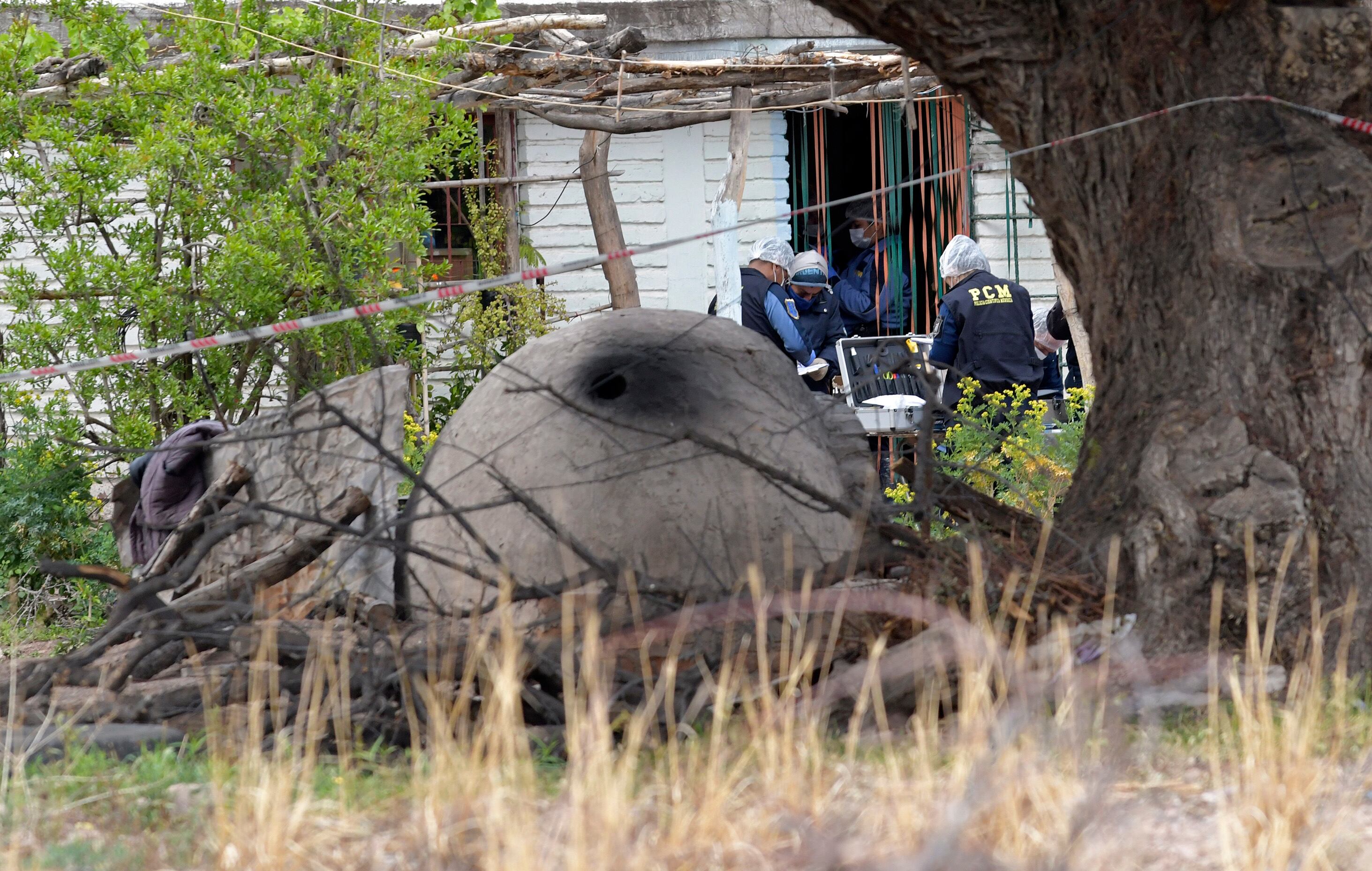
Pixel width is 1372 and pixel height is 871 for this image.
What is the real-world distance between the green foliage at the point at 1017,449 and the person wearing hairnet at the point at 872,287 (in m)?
3.31

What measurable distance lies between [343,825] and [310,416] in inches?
140

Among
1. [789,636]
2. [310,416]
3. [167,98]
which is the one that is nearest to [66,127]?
[167,98]

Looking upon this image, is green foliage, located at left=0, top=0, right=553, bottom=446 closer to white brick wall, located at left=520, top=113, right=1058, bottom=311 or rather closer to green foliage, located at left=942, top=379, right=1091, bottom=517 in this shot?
green foliage, located at left=942, top=379, right=1091, bottom=517

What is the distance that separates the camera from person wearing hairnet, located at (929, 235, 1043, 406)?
9422mm

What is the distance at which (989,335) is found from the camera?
30.9 feet

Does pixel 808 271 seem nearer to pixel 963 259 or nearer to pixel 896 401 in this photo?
pixel 963 259

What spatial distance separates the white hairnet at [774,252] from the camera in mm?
10477

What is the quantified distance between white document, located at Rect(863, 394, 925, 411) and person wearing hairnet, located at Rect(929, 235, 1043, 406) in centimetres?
41

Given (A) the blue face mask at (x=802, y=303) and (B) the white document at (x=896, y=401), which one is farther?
(A) the blue face mask at (x=802, y=303)

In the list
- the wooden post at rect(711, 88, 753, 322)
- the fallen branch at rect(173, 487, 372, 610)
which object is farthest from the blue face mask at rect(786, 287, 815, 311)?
the fallen branch at rect(173, 487, 372, 610)

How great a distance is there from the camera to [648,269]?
40.3 ft

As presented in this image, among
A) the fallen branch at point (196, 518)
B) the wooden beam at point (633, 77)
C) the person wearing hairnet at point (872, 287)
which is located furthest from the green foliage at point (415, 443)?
the person wearing hairnet at point (872, 287)

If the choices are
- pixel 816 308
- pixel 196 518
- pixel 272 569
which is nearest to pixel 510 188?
pixel 816 308

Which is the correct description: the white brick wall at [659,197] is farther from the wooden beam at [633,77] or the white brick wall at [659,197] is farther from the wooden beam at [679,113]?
the wooden beam at [633,77]
